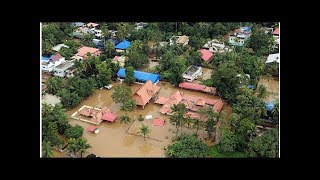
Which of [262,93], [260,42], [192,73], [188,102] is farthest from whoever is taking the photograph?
[260,42]

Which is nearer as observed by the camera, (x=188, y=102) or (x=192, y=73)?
(x=188, y=102)

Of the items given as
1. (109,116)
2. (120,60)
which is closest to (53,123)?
(109,116)

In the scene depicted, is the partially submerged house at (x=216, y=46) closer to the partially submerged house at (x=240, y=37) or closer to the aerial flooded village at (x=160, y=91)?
the aerial flooded village at (x=160, y=91)

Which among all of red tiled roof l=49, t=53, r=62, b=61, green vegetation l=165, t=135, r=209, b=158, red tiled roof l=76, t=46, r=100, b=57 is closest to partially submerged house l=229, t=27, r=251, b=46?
red tiled roof l=76, t=46, r=100, b=57

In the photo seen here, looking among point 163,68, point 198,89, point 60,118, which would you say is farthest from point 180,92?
point 60,118

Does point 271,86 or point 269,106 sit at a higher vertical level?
point 271,86

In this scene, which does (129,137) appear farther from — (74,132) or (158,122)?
(74,132)
